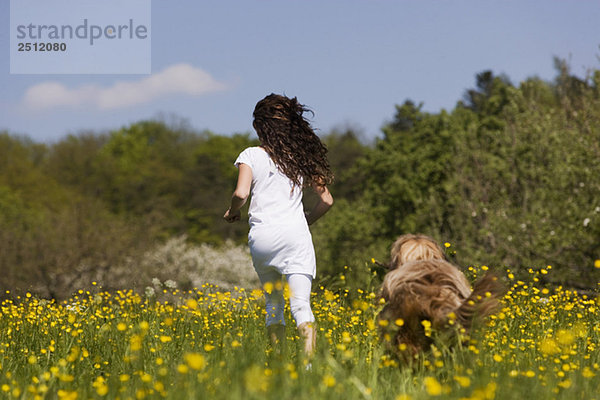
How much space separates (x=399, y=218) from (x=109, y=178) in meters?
31.1

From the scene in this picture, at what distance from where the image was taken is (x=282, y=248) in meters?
4.64

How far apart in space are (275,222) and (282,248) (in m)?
0.20

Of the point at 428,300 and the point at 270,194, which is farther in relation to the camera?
the point at 270,194

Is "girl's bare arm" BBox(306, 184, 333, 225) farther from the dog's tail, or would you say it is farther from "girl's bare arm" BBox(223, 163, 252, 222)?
the dog's tail

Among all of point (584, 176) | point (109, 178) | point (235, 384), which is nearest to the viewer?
point (235, 384)

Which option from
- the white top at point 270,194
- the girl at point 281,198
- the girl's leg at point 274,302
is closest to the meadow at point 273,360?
the girl's leg at point 274,302

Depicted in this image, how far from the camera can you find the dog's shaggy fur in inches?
147

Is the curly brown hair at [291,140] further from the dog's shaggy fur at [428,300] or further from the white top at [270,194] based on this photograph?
the dog's shaggy fur at [428,300]

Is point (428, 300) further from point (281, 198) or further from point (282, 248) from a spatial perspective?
point (281, 198)

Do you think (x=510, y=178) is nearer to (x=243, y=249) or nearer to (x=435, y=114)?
(x=435, y=114)

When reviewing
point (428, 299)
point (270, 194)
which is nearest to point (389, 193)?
point (270, 194)

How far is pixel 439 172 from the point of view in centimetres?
2588

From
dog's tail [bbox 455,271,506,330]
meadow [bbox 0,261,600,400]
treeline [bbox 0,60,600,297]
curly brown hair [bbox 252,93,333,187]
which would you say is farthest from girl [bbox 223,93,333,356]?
dog's tail [bbox 455,271,506,330]

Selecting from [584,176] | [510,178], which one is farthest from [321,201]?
[510,178]
